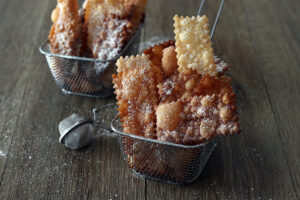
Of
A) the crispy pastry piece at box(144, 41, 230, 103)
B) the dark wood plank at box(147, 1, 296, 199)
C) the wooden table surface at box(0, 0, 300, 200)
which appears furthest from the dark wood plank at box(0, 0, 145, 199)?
the crispy pastry piece at box(144, 41, 230, 103)

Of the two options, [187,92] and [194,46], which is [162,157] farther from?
[194,46]

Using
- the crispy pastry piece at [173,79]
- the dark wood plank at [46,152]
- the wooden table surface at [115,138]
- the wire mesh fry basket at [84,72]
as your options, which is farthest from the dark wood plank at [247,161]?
the wire mesh fry basket at [84,72]

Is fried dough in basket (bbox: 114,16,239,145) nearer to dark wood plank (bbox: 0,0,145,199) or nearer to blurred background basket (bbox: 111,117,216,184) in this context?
blurred background basket (bbox: 111,117,216,184)

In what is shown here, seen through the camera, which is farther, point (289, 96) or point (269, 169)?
point (289, 96)

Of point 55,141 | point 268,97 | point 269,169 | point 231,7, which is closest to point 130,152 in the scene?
point 55,141

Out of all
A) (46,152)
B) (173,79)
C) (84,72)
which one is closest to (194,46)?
(173,79)

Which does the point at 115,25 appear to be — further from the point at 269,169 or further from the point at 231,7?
the point at 231,7
